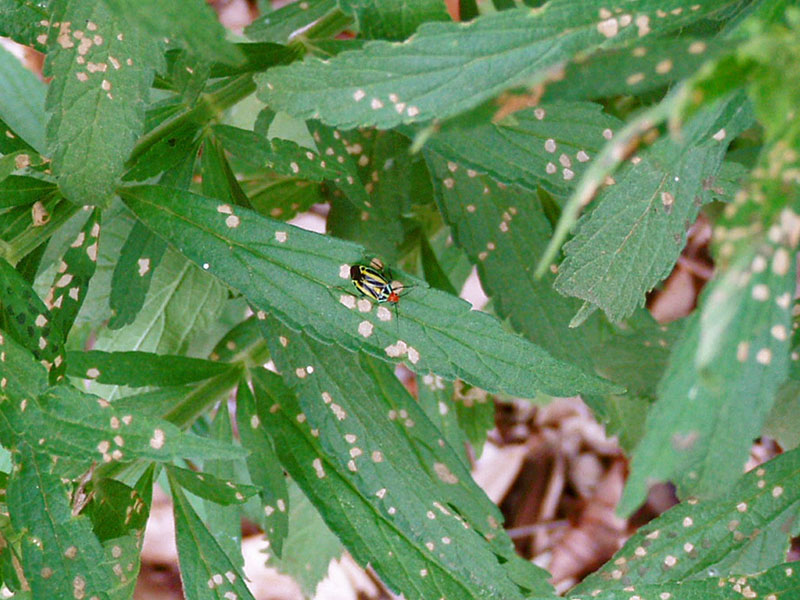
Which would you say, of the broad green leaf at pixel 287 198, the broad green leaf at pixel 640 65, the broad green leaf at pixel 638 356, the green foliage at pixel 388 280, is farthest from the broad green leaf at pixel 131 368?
the broad green leaf at pixel 640 65

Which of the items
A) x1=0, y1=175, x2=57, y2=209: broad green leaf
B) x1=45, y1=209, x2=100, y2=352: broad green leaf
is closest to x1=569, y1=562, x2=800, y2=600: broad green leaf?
x1=45, y1=209, x2=100, y2=352: broad green leaf

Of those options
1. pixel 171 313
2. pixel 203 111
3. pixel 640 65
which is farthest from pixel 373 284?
pixel 171 313

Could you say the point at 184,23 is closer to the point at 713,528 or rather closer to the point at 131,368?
the point at 131,368

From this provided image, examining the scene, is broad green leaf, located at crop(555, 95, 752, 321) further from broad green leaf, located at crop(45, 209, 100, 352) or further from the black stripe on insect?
broad green leaf, located at crop(45, 209, 100, 352)

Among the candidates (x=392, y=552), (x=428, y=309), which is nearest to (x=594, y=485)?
(x=392, y=552)

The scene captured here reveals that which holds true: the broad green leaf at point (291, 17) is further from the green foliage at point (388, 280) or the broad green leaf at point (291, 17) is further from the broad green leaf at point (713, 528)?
the broad green leaf at point (713, 528)

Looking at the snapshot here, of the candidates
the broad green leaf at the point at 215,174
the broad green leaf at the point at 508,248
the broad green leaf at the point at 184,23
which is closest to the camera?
the broad green leaf at the point at 184,23
